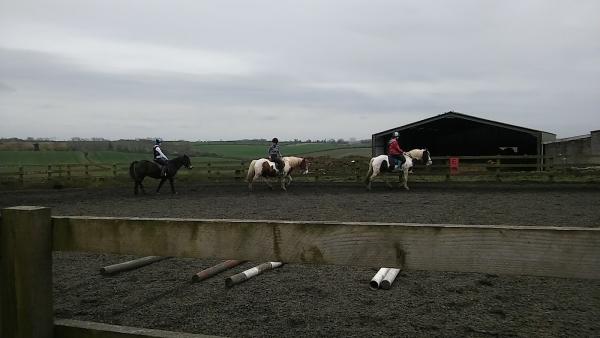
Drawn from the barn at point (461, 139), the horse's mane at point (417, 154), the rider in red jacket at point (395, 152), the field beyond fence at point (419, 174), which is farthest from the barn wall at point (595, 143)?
the rider in red jacket at point (395, 152)

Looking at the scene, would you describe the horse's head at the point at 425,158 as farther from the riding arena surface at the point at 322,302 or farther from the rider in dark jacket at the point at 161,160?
the riding arena surface at the point at 322,302

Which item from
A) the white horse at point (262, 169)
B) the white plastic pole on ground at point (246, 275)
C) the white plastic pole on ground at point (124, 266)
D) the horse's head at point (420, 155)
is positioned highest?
the horse's head at point (420, 155)

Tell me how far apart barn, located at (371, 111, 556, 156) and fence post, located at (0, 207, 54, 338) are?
2919 cm

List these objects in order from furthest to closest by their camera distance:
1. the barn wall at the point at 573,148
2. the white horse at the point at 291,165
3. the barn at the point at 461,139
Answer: the barn at the point at 461,139 → the barn wall at the point at 573,148 → the white horse at the point at 291,165

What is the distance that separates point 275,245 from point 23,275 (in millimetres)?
1231

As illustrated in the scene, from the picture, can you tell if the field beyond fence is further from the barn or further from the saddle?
the barn

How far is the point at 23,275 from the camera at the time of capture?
2150mm

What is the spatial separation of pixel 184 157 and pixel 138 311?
15.4m

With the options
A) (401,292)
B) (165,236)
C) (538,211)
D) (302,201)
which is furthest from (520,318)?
(302,201)

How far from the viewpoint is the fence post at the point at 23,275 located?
7.04 feet

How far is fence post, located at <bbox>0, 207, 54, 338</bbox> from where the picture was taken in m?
2.15

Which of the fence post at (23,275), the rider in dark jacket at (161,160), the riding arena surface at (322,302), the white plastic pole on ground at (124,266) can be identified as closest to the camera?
the fence post at (23,275)

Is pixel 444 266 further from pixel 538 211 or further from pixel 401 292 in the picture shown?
pixel 538 211

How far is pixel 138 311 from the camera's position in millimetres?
4090
